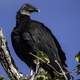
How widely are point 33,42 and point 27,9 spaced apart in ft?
4.35

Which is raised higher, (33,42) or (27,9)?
(27,9)

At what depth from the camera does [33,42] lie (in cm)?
1027

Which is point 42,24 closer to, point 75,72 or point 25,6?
point 25,6

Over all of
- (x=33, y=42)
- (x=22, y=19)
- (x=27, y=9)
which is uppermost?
(x=27, y=9)

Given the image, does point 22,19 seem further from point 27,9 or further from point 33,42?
point 33,42

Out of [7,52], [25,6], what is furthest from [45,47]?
[7,52]

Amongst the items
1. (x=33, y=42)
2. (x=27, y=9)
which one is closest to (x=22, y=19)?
(x=27, y=9)

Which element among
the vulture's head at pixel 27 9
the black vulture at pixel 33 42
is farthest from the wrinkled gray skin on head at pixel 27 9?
the black vulture at pixel 33 42

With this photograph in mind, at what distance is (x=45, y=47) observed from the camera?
1020cm

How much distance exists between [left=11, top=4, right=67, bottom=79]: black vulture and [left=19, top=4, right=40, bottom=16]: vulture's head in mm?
411

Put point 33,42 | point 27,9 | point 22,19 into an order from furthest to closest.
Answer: point 27,9, point 22,19, point 33,42

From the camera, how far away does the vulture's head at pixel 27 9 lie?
11.1 m

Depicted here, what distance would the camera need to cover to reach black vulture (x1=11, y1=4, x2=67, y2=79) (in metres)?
9.93

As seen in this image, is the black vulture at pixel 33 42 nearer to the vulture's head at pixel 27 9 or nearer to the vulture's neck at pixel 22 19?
the vulture's neck at pixel 22 19
